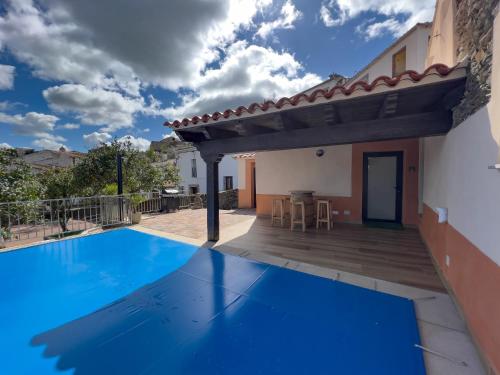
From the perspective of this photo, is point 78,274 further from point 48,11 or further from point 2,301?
point 48,11

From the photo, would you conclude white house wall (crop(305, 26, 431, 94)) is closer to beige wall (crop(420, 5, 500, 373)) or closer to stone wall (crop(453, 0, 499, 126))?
stone wall (crop(453, 0, 499, 126))

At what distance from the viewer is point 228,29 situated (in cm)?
638

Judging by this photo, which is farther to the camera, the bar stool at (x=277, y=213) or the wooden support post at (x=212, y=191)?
the bar stool at (x=277, y=213)

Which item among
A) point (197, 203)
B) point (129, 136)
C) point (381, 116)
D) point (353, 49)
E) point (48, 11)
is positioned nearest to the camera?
point (381, 116)

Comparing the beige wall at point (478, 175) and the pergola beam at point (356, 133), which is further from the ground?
the pergola beam at point (356, 133)

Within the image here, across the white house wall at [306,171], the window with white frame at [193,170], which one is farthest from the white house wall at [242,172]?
the window with white frame at [193,170]

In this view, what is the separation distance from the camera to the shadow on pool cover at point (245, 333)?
1.79 meters

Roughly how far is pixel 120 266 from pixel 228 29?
698 cm

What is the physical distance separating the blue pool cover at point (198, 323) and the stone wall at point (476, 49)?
2.35 metres

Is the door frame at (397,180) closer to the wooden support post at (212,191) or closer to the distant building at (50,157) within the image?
the wooden support post at (212,191)

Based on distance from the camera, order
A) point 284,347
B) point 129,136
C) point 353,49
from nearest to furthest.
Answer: point 284,347 → point 353,49 → point 129,136

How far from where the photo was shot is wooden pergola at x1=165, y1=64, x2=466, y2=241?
2.37 m

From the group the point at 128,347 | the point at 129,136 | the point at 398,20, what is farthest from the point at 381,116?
the point at 129,136

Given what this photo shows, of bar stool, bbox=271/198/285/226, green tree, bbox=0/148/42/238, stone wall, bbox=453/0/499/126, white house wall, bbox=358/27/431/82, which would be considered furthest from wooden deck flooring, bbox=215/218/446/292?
white house wall, bbox=358/27/431/82
